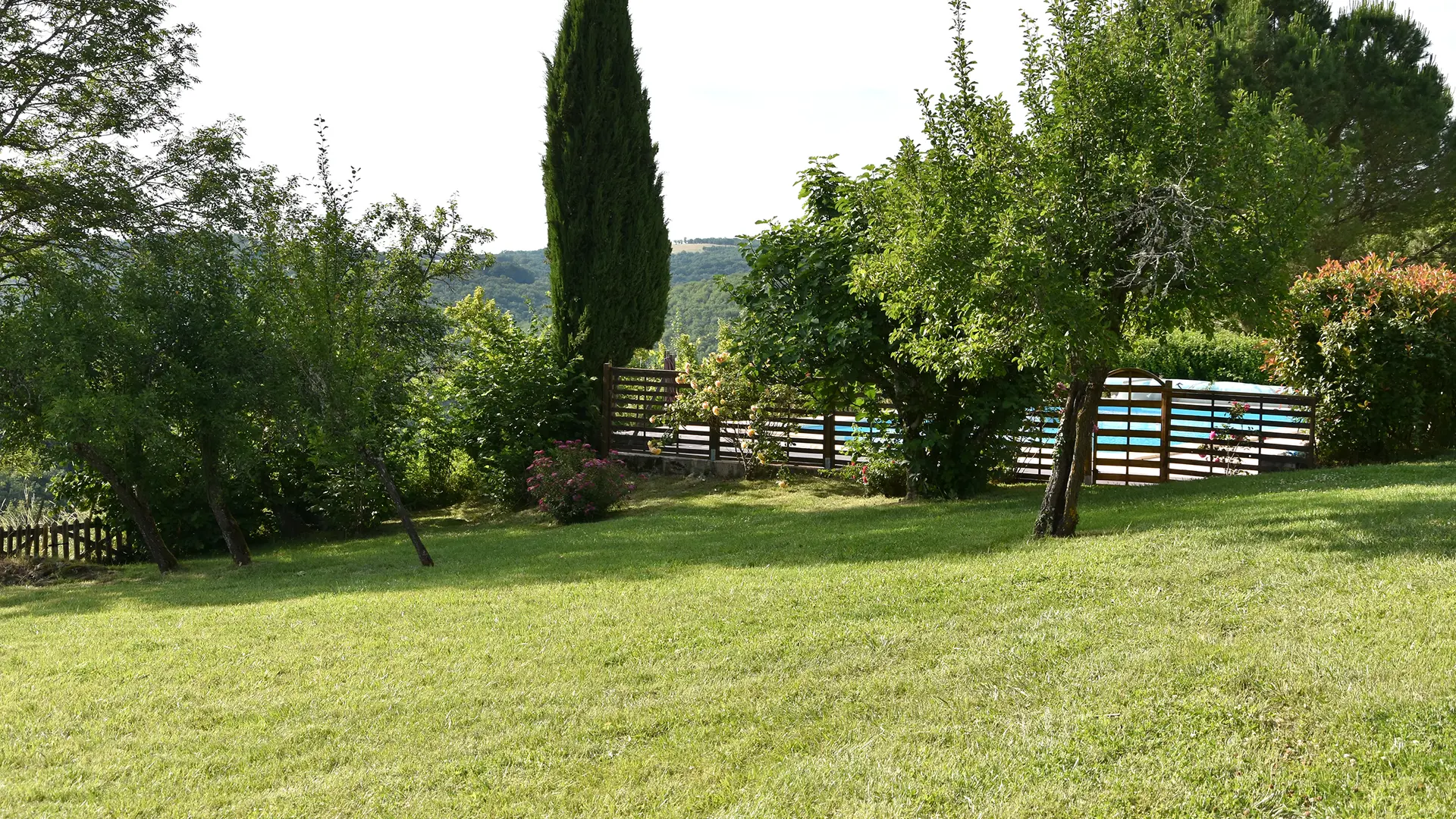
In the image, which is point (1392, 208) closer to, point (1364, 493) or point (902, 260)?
point (1364, 493)

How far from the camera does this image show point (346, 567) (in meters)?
12.6

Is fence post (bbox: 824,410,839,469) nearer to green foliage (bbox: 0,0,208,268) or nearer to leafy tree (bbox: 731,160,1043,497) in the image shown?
leafy tree (bbox: 731,160,1043,497)

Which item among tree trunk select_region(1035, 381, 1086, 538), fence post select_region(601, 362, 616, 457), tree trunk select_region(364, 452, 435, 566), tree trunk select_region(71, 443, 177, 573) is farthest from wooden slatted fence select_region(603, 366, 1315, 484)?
tree trunk select_region(71, 443, 177, 573)

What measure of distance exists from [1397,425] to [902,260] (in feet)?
27.4

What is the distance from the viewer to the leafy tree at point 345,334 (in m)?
12.2

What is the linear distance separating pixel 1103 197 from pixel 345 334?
29.4ft

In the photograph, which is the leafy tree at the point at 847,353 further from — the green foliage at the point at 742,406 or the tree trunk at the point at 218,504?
the tree trunk at the point at 218,504

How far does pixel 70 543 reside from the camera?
54.4ft

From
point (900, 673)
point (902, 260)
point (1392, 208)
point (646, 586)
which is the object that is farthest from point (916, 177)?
point (1392, 208)

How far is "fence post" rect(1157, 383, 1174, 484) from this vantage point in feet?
48.7

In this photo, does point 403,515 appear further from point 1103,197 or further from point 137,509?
point 1103,197

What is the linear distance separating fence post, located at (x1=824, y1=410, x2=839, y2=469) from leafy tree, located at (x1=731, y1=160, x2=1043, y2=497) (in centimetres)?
239

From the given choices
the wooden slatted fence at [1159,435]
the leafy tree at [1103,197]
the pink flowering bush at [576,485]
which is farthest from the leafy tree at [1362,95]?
the pink flowering bush at [576,485]

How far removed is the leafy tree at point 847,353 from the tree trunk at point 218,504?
7349mm
